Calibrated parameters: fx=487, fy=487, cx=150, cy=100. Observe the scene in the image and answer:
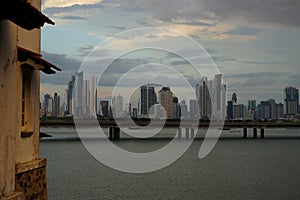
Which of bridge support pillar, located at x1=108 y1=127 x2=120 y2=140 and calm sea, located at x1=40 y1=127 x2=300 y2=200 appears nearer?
calm sea, located at x1=40 y1=127 x2=300 y2=200

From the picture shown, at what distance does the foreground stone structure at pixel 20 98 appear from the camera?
10227 mm

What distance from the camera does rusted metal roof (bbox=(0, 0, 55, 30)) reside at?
9.04 meters

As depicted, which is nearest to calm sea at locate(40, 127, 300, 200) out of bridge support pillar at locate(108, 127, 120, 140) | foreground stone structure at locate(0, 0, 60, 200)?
foreground stone structure at locate(0, 0, 60, 200)

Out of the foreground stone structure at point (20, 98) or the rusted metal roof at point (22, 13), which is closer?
the rusted metal roof at point (22, 13)

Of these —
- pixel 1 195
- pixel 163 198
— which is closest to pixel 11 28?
pixel 1 195

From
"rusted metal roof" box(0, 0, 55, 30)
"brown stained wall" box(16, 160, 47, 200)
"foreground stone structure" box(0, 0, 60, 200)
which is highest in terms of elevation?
"rusted metal roof" box(0, 0, 55, 30)

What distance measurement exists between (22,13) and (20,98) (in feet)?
15.8

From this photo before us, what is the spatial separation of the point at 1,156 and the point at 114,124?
3905 inches

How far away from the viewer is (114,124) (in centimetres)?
10931

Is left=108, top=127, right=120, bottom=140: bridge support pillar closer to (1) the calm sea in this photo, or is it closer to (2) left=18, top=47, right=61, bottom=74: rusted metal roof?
(1) the calm sea

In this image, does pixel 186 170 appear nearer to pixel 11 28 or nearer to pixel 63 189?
pixel 63 189

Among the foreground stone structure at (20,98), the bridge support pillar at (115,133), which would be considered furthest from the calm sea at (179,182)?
the bridge support pillar at (115,133)

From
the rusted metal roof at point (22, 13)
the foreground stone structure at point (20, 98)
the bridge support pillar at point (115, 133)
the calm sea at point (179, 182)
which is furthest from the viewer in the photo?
the bridge support pillar at point (115, 133)

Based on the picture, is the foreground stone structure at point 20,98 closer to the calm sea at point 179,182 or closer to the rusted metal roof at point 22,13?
the rusted metal roof at point 22,13
